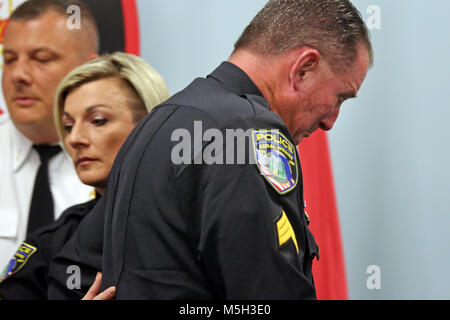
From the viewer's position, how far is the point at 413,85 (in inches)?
76.8

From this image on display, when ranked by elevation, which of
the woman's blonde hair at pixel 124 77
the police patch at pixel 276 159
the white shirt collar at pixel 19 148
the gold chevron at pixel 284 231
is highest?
the woman's blonde hair at pixel 124 77

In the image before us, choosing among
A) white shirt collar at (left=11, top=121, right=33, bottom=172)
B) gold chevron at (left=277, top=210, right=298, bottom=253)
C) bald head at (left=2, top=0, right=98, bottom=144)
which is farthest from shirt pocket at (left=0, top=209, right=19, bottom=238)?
gold chevron at (left=277, top=210, right=298, bottom=253)

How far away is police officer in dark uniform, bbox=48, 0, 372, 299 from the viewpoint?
0.79 m

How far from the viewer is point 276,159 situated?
2.77 ft

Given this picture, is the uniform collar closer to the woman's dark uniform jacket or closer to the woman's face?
the woman's dark uniform jacket

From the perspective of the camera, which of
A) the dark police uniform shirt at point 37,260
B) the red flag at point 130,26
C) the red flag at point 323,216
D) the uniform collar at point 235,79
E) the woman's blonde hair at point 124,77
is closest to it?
the uniform collar at point 235,79

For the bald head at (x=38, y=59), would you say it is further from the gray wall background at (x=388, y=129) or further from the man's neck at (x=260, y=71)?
the man's neck at (x=260, y=71)

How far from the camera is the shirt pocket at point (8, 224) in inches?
72.8

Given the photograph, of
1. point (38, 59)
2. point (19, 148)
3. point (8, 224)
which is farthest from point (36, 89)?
point (8, 224)

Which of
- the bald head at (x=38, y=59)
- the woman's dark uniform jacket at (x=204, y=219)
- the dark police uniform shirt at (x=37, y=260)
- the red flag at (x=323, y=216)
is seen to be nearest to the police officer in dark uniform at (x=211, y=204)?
the woman's dark uniform jacket at (x=204, y=219)

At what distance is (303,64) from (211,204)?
364mm

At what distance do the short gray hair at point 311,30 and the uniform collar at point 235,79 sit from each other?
72mm

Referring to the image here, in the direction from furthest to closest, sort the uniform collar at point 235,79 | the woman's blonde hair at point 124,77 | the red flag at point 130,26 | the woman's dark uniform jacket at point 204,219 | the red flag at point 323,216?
the red flag at point 130,26, the red flag at point 323,216, the woman's blonde hair at point 124,77, the uniform collar at point 235,79, the woman's dark uniform jacket at point 204,219

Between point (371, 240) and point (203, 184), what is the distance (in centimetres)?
126
